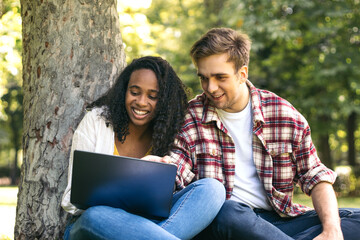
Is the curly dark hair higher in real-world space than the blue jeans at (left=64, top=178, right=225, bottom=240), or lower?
higher

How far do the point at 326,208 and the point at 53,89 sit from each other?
1844mm

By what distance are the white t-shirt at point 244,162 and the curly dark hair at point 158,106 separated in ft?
1.06

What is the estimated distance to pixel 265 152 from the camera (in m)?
2.79

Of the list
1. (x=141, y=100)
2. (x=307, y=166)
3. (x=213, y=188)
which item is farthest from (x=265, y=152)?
(x=141, y=100)

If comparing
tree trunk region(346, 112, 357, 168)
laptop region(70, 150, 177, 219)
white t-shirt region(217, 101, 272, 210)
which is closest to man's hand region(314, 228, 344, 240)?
white t-shirt region(217, 101, 272, 210)

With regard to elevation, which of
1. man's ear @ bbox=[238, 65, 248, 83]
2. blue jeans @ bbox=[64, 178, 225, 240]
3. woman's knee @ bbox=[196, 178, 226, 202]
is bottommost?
blue jeans @ bbox=[64, 178, 225, 240]

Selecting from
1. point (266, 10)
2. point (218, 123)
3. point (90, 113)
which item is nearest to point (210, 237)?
point (218, 123)

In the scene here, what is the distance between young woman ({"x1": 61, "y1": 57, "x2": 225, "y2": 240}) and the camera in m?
2.21

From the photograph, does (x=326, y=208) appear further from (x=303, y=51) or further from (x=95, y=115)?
(x=303, y=51)

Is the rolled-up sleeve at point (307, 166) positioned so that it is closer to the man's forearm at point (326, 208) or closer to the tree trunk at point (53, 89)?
the man's forearm at point (326, 208)

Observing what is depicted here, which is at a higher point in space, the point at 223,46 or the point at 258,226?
the point at 223,46

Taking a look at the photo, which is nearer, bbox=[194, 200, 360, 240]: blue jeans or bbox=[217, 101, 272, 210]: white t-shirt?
bbox=[194, 200, 360, 240]: blue jeans

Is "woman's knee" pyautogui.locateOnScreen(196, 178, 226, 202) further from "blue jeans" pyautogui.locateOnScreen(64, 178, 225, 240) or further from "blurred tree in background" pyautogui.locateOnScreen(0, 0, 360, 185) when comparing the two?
"blurred tree in background" pyautogui.locateOnScreen(0, 0, 360, 185)

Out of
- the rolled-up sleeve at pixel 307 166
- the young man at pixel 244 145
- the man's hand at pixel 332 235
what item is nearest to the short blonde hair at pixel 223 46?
the young man at pixel 244 145
